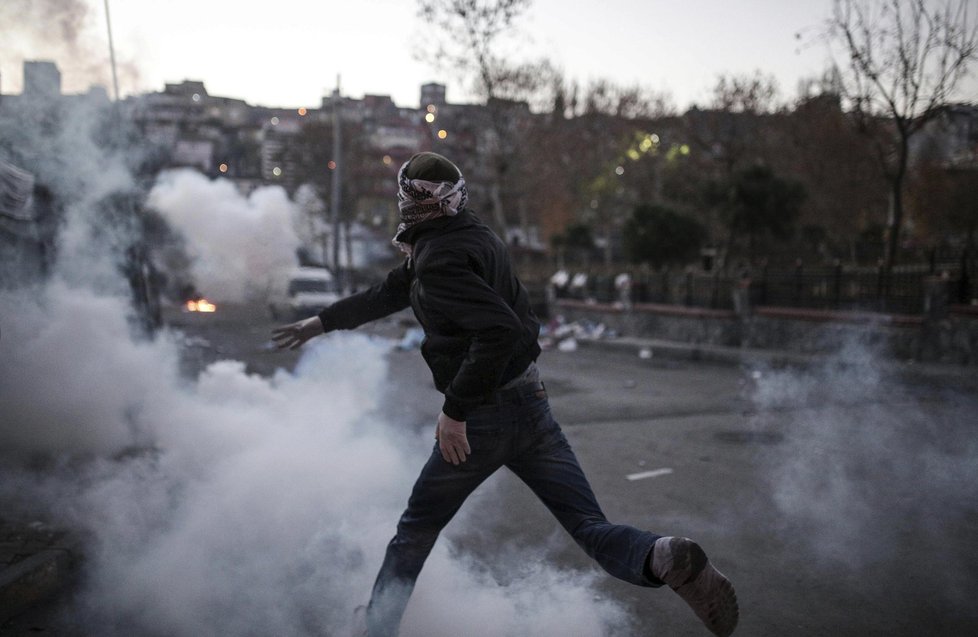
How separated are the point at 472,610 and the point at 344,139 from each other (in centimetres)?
3716

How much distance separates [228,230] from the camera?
13.0m

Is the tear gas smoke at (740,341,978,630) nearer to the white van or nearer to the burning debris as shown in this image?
the burning debris

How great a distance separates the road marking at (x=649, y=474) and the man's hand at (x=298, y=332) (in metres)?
3.29

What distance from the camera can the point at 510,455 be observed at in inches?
102

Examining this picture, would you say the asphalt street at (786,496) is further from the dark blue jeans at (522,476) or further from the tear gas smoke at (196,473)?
the dark blue jeans at (522,476)

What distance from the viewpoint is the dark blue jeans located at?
8.19 ft

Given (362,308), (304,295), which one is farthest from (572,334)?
(362,308)

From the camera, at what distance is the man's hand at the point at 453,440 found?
2.39m

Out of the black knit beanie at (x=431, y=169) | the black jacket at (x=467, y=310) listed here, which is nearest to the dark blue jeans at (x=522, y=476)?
the black jacket at (x=467, y=310)

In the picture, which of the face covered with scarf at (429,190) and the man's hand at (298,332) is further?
the man's hand at (298,332)

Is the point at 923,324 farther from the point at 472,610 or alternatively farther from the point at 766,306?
the point at 472,610

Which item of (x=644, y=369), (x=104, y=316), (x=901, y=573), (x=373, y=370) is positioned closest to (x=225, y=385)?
(x=104, y=316)

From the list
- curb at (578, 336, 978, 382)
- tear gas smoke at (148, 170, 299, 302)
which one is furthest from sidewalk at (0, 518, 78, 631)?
curb at (578, 336, 978, 382)

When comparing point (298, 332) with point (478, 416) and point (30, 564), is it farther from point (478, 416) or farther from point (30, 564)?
point (30, 564)
